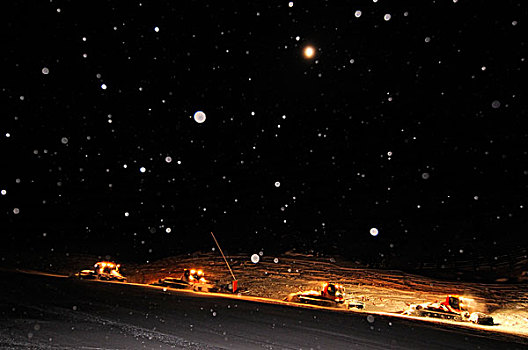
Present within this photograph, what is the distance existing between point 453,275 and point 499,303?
26.6 feet

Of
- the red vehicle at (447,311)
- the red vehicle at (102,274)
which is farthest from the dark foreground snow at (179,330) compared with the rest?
the red vehicle at (102,274)

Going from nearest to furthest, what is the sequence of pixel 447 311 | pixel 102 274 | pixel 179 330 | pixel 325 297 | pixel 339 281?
pixel 179 330
pixel 447 311
pixel 325 297
pixel 102 274
pixel 339 281

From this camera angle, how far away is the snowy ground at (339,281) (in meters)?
20.0

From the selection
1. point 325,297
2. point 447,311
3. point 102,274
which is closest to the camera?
point 447,311

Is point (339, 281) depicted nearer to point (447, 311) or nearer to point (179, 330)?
point (447, 311)

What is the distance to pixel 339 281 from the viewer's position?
28.2 meters

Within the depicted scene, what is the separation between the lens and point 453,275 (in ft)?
94.5

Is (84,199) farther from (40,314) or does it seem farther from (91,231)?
(40,314)

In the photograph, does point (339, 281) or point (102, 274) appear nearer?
point (102, 274)

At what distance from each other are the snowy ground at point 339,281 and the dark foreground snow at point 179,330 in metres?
5.95

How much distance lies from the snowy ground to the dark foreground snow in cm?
595

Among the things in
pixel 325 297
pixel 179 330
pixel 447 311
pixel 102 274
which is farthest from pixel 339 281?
pixel 179 330

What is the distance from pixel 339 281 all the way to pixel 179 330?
21.5m

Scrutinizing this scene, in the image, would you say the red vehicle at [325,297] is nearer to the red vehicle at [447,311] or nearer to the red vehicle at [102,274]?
the red vehicle at [447,311]
